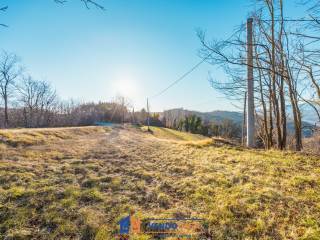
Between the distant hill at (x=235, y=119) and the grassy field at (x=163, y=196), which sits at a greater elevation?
the distant hill at (x=235, y=119)

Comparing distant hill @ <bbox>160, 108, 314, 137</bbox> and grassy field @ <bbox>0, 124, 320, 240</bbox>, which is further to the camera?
distant hill @ <bbox>160, 108, 314, 137</bbox>

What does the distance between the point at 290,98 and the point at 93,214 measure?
802 cm

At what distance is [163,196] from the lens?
10.5 ft

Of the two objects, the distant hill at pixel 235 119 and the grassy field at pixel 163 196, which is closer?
the grassy field at pixel 163 196

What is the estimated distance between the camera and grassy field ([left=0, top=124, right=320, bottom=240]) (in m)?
2.21

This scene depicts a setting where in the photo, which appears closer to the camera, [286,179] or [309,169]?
[286,179]

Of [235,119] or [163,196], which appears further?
[235,119]

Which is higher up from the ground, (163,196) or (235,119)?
(235,119)

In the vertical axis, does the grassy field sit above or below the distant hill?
below

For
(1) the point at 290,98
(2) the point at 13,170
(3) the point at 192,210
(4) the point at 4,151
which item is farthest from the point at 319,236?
(4) the point at 4,151

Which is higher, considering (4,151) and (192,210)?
(4,151)

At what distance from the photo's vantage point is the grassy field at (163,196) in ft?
7.27

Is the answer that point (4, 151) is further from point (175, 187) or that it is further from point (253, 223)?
point (253, 223)

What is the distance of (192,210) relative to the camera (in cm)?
269
